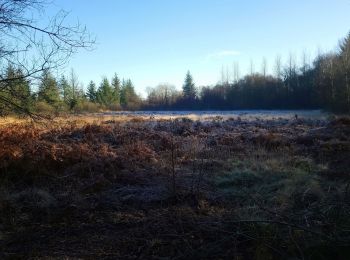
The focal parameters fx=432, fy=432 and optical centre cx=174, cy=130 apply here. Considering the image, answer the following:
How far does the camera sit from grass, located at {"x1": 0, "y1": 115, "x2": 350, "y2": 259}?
5797 millimetres

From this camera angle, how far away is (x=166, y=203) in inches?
332

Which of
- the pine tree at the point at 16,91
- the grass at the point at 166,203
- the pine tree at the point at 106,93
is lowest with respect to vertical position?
the grass at the point at 166,203

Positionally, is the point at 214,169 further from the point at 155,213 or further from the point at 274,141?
the point at 274,141

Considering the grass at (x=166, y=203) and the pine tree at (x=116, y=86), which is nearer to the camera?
the grass at (x=166, y=203)

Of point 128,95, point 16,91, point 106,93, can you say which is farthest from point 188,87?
point 16,91

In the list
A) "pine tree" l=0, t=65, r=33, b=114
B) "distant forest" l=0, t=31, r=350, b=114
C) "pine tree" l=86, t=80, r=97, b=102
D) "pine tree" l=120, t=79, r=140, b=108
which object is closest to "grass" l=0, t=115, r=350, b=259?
"pine tree" l=0, t=65, r=33, b=114

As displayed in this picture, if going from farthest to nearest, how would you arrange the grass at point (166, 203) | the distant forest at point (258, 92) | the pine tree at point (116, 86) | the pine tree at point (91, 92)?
1. the pine tree at point (116, 86)
2. the pine tree at point (91, 92)
3. the distant forest at point (258, 92)
4. the grass at point (166, 203)

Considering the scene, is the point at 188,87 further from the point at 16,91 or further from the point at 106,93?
the point at 16,91

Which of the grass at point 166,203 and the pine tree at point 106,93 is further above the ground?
the pine tree at point 106,93

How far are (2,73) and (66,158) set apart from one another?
3.94 metres

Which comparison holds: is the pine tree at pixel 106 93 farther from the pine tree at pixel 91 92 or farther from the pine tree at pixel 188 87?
the pine tree at pixel 188 87

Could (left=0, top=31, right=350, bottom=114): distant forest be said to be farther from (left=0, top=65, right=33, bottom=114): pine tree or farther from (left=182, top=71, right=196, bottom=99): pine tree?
(left=0, top=65, right=33, bottom=114): pine tree

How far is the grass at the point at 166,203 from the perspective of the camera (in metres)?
5.80

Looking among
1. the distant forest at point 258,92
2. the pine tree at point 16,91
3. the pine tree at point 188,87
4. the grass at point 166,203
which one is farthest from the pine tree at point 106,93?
the pine tree at point 16,91
